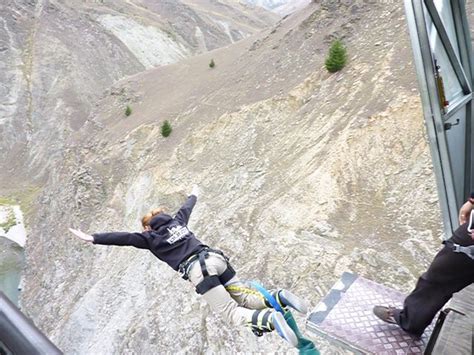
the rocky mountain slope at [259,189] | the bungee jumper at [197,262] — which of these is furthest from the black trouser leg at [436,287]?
the rocky mountain slope at [259,189]

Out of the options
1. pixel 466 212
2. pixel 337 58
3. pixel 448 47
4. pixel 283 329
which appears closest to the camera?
pixel 466 212

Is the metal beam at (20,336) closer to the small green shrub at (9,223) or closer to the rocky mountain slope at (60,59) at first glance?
the small green shrub at (9,223)

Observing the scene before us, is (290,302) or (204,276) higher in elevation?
(204,276)

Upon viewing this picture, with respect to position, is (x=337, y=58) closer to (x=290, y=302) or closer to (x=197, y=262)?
(x=197, y=262)

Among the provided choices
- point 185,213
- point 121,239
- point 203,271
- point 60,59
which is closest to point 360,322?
point 203,271

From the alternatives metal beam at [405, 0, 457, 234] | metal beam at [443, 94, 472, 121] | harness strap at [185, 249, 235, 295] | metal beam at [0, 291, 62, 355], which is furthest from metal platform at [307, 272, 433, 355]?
metal beam at [0, 291, 62, 355]

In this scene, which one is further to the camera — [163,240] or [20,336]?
[163,240]
